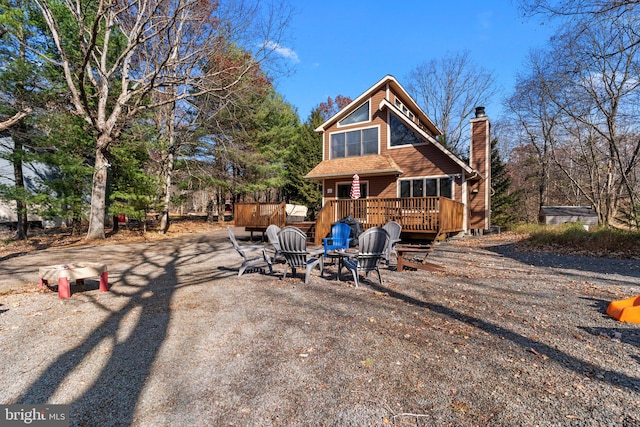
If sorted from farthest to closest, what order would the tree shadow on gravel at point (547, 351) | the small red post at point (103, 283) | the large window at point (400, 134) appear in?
the large window at point (400, 134) → the small red post at point (103, 283) → the tree shadow on gravel at point (547, 351)

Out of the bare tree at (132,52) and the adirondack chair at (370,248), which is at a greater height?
the bare tree at (132,52)

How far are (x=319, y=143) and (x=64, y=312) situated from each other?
23.1 metres

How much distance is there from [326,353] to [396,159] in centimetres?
1303

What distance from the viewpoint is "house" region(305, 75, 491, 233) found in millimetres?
13789

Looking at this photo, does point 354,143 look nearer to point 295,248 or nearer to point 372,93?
point 372,93

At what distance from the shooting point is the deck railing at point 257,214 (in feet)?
40.6

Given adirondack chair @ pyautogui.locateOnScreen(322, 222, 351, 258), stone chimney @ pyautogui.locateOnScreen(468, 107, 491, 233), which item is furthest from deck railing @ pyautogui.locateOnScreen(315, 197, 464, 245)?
stone chimney @ pyautogui.locateOnScreen(468, 107, 491, 233)

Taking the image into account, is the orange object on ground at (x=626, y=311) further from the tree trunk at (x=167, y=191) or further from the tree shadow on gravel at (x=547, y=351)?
the tree trunk at (x=167, y=191)

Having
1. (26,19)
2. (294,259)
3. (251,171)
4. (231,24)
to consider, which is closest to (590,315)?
(294,259)

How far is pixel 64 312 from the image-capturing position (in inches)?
167

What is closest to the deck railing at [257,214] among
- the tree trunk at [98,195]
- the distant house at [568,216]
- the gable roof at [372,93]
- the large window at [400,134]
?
the tree trunk at [98,195]

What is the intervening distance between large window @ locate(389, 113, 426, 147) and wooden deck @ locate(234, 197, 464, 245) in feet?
12.9

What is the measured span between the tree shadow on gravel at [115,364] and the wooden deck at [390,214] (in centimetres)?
732

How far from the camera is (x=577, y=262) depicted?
7.84 m
